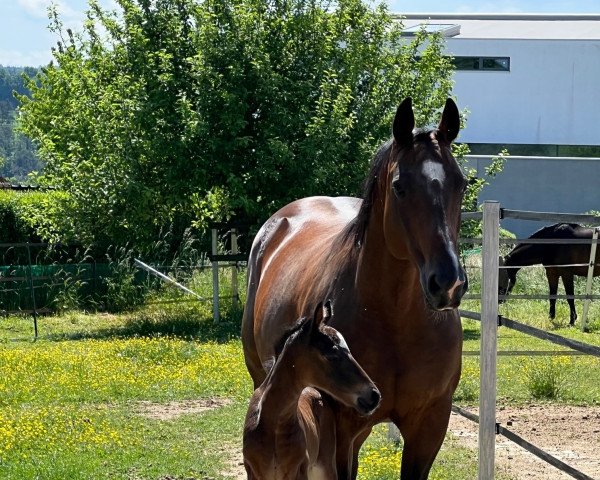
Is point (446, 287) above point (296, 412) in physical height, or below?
above

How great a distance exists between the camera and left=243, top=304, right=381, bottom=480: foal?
432 centimetres

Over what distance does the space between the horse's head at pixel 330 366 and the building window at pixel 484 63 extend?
1387 inches

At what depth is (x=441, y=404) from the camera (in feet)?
15.8

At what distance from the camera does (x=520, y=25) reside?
42.9 meters

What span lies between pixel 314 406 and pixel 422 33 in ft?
51.0

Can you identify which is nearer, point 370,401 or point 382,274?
point 370,401

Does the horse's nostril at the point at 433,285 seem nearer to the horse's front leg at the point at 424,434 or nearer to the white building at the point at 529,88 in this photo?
the horse's front leg at the point at 424,434

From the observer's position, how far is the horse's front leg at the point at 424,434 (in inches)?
189

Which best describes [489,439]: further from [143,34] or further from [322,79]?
[143,34]

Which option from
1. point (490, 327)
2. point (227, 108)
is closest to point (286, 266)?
point (490, 327)

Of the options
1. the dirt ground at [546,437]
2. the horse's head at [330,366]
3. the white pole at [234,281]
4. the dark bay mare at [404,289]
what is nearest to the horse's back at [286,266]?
the dark bay mare at [404,289]

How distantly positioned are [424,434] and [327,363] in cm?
86

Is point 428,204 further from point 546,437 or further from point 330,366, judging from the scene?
point 546,437

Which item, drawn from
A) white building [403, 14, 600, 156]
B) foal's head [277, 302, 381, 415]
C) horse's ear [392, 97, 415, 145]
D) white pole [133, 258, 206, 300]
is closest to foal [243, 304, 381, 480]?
foal's head [277, 302, 381, 415]
